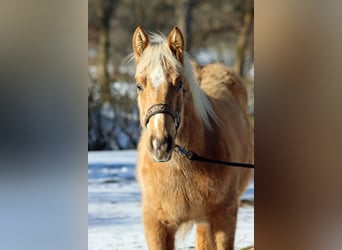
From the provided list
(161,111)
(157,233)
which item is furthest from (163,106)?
(157,233)

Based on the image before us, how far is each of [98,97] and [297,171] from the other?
84cm

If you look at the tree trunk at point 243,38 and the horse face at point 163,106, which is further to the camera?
the tree trunk at point 243,38

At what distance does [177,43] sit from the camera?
172cm

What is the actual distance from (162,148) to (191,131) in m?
0.14

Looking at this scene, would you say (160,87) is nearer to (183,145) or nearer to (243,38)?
(183,145)

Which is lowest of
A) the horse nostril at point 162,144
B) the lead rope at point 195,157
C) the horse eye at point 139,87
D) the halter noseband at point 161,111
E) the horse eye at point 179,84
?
the lead rope at point 195,157

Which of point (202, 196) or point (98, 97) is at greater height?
point (98, 97)

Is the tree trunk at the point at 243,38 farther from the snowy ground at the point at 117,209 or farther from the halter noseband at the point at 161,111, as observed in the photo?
the snowy ground at the point at 117,209

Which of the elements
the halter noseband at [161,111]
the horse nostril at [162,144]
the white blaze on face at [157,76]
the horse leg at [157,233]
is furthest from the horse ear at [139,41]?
the horse leg at [157,233]

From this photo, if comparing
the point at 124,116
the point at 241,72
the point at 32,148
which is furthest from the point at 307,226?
the point at 32,148

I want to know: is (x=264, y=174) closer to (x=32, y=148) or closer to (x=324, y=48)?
(x=324, y=48)

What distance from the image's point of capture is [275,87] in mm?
1852

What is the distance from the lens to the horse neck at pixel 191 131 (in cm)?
174

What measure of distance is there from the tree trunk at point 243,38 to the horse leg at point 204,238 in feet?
1.98
